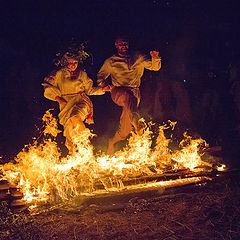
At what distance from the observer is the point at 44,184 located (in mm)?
6941

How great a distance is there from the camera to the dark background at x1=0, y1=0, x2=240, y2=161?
36.8ft

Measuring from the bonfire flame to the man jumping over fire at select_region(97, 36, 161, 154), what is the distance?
19.3 inches

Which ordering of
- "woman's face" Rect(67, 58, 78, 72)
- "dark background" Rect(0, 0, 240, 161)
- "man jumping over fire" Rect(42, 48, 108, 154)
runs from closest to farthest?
"woman's face" Rect(67, 58, 78, 72) → "man jumping over fire" Rect(42, 48, 108, 154) → "dark background" Rect(0, 0, 240, 161)

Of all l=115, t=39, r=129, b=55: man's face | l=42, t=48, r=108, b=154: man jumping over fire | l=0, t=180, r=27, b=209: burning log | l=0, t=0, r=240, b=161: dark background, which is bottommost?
l=0, t=180, r=27, b=209: burning log

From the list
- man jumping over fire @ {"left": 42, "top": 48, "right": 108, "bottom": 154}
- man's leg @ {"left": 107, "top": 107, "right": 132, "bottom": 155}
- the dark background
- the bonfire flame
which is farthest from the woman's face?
the dark background

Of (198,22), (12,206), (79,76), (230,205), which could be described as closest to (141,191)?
(230,205)

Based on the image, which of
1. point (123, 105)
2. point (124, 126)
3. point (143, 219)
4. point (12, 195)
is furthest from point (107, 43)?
point (143, 219)

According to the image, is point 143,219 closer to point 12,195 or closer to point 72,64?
point 12,195

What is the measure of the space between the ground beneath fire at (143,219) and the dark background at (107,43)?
4.22 meters

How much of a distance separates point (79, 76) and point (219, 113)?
519cm

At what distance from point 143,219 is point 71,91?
3.59m

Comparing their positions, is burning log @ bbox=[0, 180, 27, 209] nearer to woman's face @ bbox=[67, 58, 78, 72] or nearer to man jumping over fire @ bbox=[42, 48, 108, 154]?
man jumping over fire @ bbox=[42, 48, 108, 154]

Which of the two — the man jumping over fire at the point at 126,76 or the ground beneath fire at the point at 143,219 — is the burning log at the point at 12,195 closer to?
the ground beneath fire at the point at 143,219

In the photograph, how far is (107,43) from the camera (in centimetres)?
1164
